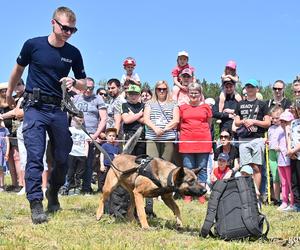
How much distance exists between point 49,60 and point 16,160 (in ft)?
18.8

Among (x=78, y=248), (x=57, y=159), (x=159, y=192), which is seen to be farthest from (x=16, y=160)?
(x=78, y=248)

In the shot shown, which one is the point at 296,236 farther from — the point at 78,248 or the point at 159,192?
the point at 78,248

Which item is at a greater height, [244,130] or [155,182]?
[244,130]

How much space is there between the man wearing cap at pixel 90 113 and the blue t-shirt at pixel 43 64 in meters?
4.23

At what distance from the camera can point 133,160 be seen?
6402 millimetres

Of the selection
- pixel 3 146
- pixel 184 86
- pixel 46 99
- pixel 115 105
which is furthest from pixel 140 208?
pixel 3 146

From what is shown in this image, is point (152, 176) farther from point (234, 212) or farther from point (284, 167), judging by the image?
point (284, 167)

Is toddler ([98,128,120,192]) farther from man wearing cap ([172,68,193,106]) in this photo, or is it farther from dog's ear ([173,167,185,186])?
dog's ear ([173,167,185,186])

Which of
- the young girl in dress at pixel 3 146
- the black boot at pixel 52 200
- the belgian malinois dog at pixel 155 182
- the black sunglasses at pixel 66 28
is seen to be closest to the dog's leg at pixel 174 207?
the belgian malinois dog at pixel 155 182

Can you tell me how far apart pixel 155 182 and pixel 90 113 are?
482 centimetres

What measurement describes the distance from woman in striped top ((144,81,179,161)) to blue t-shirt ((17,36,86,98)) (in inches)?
123

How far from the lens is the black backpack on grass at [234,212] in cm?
502

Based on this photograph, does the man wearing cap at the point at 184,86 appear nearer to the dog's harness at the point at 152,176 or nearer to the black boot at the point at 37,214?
the dog's harness at the point at 152,176

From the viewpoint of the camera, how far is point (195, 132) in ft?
30.5
